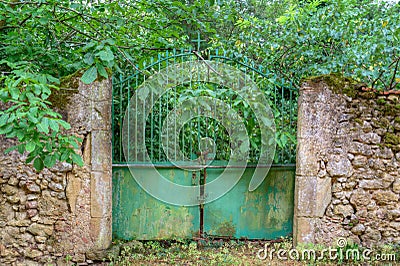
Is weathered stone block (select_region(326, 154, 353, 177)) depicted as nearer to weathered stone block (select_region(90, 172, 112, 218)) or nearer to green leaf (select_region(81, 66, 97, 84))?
weathered stone block (select_region(90, 172, 112, 218))

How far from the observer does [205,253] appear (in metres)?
4.45

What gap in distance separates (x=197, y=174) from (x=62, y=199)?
1.55m

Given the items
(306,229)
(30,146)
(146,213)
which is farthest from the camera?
(146,213)

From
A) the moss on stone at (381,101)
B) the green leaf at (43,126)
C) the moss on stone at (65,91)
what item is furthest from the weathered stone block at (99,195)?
the moss on stone at (381,101)

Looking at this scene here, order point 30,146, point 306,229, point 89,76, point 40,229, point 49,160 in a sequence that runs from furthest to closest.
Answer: point 306,229, point 40,229, point 89,76, point 49,160, point 30,146

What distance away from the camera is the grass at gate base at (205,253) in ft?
13.9

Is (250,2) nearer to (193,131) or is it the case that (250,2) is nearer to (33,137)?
(193,131)

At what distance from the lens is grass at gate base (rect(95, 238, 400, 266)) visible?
13.9ft

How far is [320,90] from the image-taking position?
171 inches

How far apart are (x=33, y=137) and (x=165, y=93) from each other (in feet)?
6.57

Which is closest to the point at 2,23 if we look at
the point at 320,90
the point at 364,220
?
the point at 320,90

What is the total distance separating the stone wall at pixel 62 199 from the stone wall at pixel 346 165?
226cm

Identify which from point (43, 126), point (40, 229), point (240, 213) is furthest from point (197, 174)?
point (43, 126)

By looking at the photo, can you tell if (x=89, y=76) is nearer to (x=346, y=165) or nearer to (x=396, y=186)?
(x=346, y=165)
